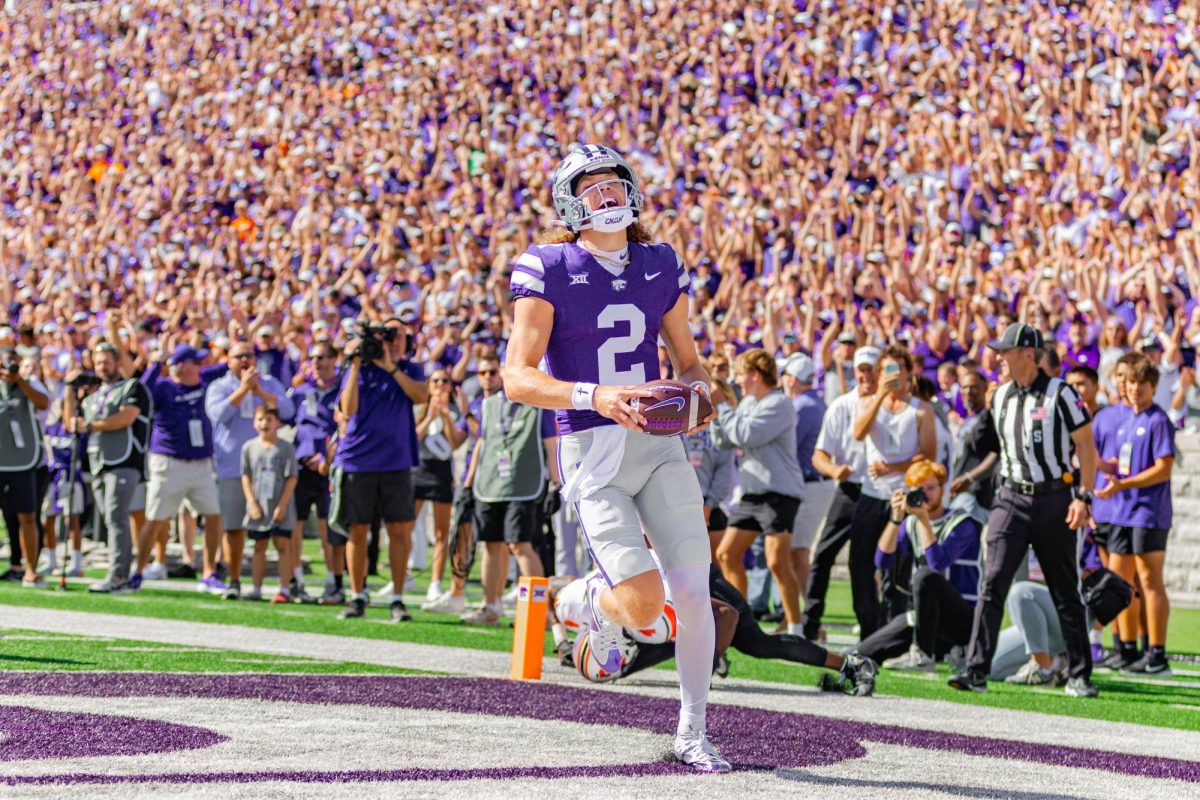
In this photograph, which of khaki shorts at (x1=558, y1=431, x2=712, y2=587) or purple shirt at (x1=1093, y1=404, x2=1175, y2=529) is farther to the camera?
purple shirt at (x1=1093, y1=404, x2=1175, y2=529)

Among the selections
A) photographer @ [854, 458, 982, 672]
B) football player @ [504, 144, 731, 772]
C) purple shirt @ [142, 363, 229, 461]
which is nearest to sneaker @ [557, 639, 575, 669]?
photographer @ [854, 458, 982, 672]

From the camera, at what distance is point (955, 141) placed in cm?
1841

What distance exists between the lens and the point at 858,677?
765cm


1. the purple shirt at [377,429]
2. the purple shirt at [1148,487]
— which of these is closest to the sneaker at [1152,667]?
the purple shirt at [1148,487]

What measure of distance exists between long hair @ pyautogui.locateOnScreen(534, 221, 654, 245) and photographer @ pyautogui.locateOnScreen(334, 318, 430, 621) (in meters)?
5.48

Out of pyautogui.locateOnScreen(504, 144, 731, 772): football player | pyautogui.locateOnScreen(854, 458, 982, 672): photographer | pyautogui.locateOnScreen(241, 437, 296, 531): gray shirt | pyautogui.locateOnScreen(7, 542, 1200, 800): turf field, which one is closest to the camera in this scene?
pyautogui.locateOnScreen(7, 542, 1200, 800): turf field

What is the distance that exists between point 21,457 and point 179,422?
4.51 ft

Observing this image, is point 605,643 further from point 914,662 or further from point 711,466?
point 711,466

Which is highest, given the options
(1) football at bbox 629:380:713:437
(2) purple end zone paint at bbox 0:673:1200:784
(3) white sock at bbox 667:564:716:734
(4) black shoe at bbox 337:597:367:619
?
(1) football at bbox 629:380:713:437

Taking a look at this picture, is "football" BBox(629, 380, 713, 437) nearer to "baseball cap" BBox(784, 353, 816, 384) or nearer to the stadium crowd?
the stadium crowd

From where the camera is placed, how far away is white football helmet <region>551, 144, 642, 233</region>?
5289mm

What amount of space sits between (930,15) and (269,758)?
1851 centimetres

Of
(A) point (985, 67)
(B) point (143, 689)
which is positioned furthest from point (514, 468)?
→ (A) point (985, 67)

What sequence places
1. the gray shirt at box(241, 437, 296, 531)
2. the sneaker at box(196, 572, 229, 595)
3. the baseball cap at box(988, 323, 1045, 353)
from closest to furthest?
1. the baseball cap at box(988, 323, 1045, 353)
2. the gray shirt at box(241, 437, 296, 531)
3. the sneaker at box(196, 572, 229, 595)
